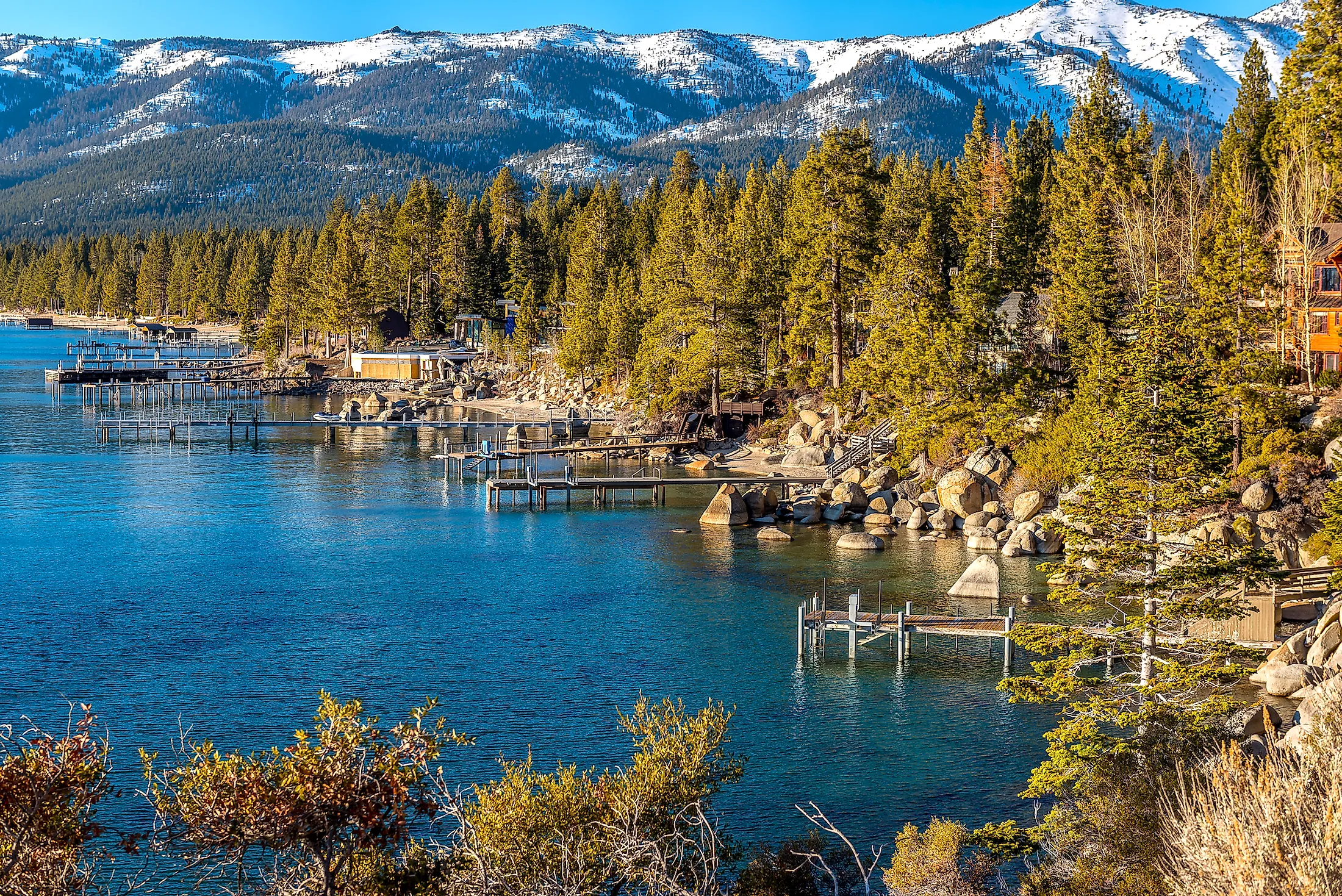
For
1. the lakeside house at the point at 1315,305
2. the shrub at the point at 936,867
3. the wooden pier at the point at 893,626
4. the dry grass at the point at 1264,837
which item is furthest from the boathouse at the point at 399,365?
the dry grass at the point at 1264,837

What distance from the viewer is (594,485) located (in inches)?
2392

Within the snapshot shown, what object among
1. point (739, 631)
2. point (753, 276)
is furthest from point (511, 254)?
point (739, 631)

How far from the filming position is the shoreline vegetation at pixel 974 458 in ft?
47.0

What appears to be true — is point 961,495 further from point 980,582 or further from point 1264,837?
point 1264,837

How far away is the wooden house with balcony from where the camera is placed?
156ft

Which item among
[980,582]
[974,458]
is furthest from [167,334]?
[980,582]

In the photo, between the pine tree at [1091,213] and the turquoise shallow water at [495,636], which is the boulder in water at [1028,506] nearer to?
the turquoise shallow water at [495,636]

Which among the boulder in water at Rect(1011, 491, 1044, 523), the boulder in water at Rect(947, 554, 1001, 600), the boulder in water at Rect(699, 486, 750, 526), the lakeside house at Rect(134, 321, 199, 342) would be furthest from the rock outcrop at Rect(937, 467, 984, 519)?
the lakeside house at Rect(134, 321, 199, 342)

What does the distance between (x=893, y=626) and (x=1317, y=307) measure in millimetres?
25195

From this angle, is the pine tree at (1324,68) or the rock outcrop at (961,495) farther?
the rock outcrop at (961,495)

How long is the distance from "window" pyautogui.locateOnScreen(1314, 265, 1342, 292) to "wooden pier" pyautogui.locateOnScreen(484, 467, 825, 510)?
22276 mm

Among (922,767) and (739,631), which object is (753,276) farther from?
(922,767)

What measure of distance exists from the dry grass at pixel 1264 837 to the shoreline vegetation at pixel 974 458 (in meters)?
0.04

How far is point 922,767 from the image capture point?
26312 mm
